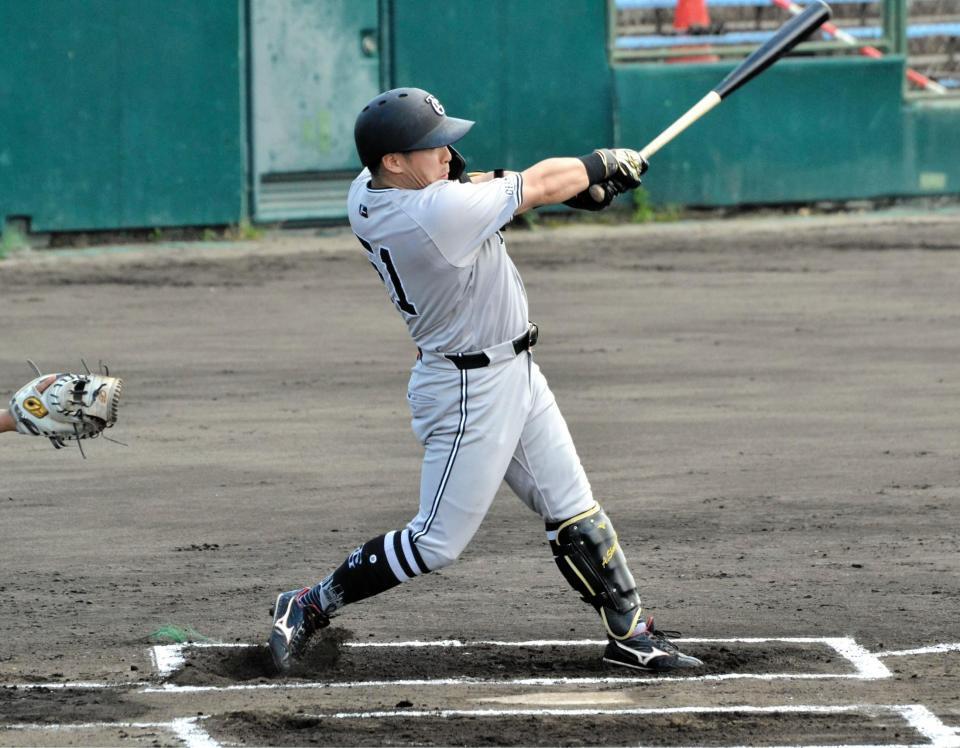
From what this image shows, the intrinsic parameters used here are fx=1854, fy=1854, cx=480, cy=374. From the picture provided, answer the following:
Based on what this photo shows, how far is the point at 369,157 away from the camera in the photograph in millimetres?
5504

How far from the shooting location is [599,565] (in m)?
5.81

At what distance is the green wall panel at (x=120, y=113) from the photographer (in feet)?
55.1

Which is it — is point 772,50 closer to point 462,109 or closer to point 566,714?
point 566,714

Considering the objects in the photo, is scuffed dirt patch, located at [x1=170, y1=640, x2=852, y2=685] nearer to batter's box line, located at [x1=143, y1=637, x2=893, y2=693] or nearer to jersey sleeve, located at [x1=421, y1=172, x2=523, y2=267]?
batter's box line, located at [x1=143, y1=637, x2=893, y2=693]

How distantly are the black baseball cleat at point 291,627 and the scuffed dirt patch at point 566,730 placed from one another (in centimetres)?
50

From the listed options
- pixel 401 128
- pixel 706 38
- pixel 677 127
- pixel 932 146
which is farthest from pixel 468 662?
pixel 932 146

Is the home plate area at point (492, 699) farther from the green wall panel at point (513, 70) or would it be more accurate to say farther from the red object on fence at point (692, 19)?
the red object on fence at point (692, 19)

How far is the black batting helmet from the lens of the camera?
544 centimetres

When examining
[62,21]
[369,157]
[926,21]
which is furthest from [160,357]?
[926,21]

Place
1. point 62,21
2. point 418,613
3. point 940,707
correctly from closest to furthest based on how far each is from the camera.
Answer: point 940,707 < point 418,613 < point 62,21

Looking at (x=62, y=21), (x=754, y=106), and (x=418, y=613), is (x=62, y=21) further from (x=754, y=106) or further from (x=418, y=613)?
(x=418, y=613)

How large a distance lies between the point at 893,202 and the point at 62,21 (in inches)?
361

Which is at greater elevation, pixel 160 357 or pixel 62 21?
pixel 62 21

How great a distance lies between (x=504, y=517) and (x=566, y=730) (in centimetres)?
305
